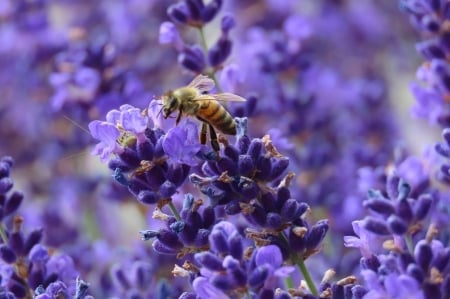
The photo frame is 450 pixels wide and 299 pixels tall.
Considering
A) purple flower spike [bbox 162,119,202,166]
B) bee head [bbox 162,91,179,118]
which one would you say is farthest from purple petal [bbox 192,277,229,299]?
bee head [bbox 162,91,179,118]

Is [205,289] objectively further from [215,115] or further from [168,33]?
[168,33]

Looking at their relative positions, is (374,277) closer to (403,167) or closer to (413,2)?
(403,167)

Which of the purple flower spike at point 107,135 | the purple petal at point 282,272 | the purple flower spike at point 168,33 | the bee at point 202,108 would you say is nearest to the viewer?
the purple petal at point 282,272

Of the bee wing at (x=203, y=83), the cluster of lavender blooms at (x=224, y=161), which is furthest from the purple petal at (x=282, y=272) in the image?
the bee wing at (x=203, y=83)

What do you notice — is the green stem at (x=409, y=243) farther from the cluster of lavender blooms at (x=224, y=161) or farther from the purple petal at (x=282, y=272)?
the purple petal at (x=282, y=272)

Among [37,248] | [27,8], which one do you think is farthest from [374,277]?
[27,8]
